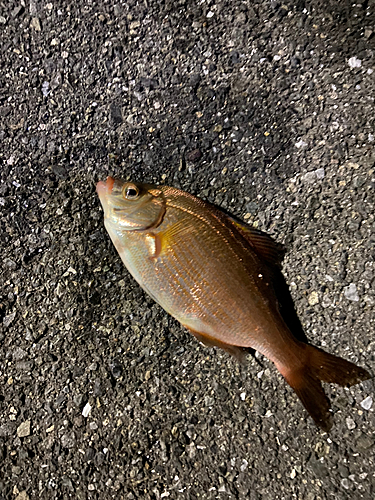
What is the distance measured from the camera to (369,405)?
6.35 feet

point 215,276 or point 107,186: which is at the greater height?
point 107,186

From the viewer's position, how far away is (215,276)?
1918 mm

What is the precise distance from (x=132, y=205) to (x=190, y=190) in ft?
1.47

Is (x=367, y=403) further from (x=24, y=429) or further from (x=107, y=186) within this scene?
(x=24, y=429)

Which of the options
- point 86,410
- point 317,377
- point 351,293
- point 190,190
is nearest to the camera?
point 317,377

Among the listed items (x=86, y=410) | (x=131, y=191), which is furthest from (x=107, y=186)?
(x=86, y=410)

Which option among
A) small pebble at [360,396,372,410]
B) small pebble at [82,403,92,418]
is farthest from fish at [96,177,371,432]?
small pebble at [82,403,92,418]

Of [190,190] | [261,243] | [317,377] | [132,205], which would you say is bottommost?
[317,377]

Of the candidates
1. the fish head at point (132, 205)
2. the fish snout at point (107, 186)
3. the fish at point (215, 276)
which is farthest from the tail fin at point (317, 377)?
the fish snout at point (107, 186)

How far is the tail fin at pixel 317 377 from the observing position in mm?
1864

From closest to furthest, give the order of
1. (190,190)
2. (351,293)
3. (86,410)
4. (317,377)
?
(317,377) → (351,293) → (86,410) → (190,190)

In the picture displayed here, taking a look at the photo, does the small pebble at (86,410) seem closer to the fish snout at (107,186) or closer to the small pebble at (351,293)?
the fish snout at (107,186)

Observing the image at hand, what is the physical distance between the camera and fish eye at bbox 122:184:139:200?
2098 millimetres

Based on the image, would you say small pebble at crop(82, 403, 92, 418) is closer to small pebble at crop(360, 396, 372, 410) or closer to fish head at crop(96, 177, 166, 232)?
fish head at crop(96, 177, 166, 232)
